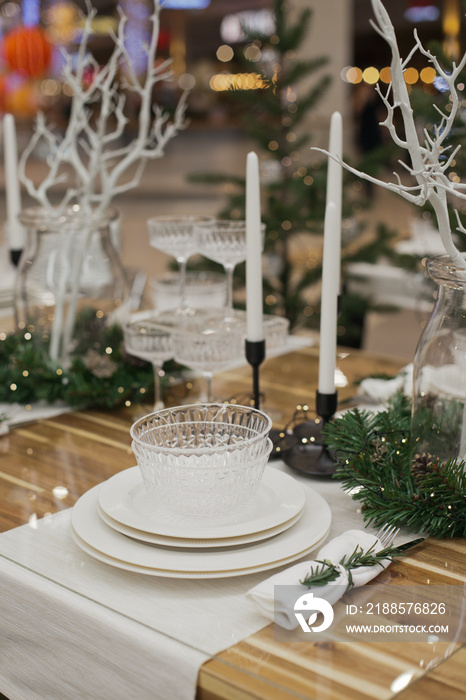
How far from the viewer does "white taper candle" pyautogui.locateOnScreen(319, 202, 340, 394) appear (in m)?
0.87

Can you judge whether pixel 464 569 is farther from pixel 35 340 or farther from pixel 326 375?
pixel 35 340

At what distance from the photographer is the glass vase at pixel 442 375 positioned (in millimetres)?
795

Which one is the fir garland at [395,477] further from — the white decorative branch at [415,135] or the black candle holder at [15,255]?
the black candle holder at [15,255]

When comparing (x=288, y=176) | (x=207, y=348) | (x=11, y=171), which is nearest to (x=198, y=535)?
(x=207, y=348)

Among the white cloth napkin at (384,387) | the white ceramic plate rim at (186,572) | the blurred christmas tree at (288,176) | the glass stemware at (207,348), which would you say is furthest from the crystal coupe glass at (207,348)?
the blurred christmas tree at (288,176)

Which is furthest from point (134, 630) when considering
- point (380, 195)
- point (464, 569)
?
point (380, 195)

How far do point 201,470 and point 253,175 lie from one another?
0.39 m

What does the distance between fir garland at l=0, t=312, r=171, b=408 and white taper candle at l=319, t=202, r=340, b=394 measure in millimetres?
393

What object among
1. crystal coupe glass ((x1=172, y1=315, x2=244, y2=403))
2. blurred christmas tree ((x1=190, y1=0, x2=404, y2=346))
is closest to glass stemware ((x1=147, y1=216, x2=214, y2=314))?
crystal coupe glass ((x1=172, y1=315, x2=244, y2=403))

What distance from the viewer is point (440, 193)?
Result: 0.72m

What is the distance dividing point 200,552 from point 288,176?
2123 mm

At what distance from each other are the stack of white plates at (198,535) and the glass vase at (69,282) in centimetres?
55

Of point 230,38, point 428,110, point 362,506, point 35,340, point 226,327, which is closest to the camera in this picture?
point 362,506

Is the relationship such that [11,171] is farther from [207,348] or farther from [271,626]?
[271,626]
